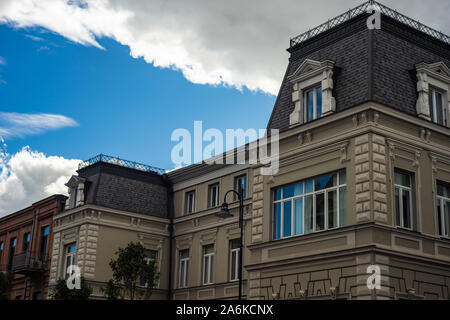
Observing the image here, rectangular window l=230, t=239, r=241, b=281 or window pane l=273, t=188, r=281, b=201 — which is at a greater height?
window pane l=273, t=188, r=281, b=201

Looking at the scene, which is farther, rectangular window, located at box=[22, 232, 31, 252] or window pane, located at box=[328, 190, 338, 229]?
rectangular window, located at box=[22, 232, 31, 252]

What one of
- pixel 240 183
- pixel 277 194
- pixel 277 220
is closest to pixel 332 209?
pixel 277 220

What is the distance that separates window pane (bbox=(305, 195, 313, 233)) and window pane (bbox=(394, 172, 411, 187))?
3607mm

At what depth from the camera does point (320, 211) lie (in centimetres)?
2556

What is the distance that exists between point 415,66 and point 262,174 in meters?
8.05

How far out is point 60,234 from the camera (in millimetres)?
41219

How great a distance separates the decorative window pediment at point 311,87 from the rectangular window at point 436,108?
4.37m

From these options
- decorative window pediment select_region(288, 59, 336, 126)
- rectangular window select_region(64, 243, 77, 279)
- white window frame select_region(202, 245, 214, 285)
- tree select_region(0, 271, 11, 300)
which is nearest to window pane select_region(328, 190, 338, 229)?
decorative window pediment select_region(288, 59, 336, 126)

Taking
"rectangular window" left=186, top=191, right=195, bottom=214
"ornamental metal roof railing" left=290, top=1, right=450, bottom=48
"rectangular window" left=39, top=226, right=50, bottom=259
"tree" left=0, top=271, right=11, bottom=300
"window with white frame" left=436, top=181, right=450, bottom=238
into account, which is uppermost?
"ornamental metal roof railing" left=290, top=1, right=450, bottom=48

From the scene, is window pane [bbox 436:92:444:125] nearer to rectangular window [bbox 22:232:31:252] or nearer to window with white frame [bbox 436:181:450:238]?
window with white frame [bbox 436:181:450:238]

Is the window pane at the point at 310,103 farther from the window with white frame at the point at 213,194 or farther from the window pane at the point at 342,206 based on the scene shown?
the window with white frame at the point at 213,194

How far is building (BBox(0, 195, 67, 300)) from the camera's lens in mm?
43562
